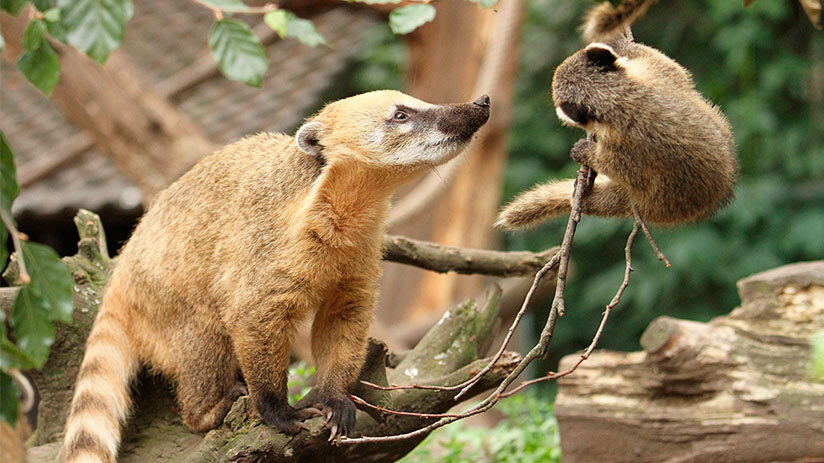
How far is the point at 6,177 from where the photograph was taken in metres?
1.91

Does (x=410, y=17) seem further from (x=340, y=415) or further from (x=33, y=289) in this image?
(x=340, y=415)

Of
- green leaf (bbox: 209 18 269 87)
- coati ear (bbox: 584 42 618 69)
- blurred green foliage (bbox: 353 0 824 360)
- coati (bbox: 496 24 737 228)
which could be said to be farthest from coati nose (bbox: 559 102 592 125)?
blurred green foliage (bbox: 353 0 824 360)

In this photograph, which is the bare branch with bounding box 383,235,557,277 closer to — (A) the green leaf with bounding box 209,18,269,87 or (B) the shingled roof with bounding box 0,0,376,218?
(A) the green leaf with bounding box 209,18,269,87

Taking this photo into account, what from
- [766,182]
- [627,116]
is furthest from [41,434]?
[766,182]

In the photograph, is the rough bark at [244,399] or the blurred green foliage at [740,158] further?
the blurred green foliage at [740,158]

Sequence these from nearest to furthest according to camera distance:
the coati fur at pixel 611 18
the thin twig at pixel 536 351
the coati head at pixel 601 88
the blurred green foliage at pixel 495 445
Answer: the thin twig at pixel 536 351 < the coati head at pixel 601 88 < the coati fur at pixel 611 18 < the blurred green foliage at pixel 495 445

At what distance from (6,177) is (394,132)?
1.56m

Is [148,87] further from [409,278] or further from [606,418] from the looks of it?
[606,418]

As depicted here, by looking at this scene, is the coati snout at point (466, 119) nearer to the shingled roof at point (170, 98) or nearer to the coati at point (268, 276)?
the coati at point (268, 276)

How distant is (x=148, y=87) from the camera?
626 centimetres

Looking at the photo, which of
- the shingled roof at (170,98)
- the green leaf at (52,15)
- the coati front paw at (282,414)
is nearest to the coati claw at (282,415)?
the coati front paw at (282,414)

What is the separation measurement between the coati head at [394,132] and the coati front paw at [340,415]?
0.88 metres

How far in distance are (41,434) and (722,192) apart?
2805 millimetres

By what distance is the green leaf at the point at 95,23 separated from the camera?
190 cm
